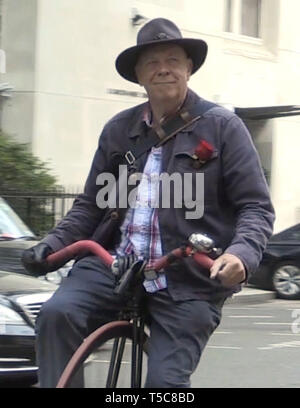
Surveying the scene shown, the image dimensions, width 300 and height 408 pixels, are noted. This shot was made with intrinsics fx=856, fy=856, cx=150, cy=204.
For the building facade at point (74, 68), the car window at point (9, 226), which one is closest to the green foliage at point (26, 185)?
the building facade at point (74, 68)

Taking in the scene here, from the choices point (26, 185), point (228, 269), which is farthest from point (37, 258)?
point (26, 185)

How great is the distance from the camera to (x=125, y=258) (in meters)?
3.24

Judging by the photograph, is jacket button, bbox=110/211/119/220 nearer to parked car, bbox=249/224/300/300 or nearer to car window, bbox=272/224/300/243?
parked car, bbox=249/224/300/300

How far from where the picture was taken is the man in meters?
3.15

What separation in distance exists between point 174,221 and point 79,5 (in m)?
15.2

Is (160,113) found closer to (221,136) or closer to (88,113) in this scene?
(221,136)

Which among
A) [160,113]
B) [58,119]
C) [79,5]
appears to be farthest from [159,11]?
[160,113]

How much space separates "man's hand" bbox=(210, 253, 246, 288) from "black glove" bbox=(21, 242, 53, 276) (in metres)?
0.77

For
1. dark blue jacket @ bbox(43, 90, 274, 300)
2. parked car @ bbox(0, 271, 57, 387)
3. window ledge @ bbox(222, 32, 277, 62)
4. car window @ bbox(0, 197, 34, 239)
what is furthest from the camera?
window ledge @ bbox(222, 32, 277, 62)

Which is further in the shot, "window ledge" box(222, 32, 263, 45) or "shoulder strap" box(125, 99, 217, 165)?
"window ledge" box(222, 32, 263, 45)

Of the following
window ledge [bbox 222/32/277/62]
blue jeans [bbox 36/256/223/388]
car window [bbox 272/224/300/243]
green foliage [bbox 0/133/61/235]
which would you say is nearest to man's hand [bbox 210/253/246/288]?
blue jeans [bbox 36/256/223/388]

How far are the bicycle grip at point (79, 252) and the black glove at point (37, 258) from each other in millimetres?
26

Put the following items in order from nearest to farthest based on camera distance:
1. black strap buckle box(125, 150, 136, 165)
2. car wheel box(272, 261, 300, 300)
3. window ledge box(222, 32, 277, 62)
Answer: black strap buckle box(125, 150, 136, 165) < car wheel box(272, 261, 300, 300) < window ledge box(222, 32, 277, 62)

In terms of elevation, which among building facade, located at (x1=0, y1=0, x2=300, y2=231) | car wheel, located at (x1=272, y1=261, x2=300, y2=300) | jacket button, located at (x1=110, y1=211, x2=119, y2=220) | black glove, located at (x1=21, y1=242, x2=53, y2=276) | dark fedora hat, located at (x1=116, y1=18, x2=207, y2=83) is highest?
building facade, located at (x1=0, y1=0, x2=300, y2=231)
